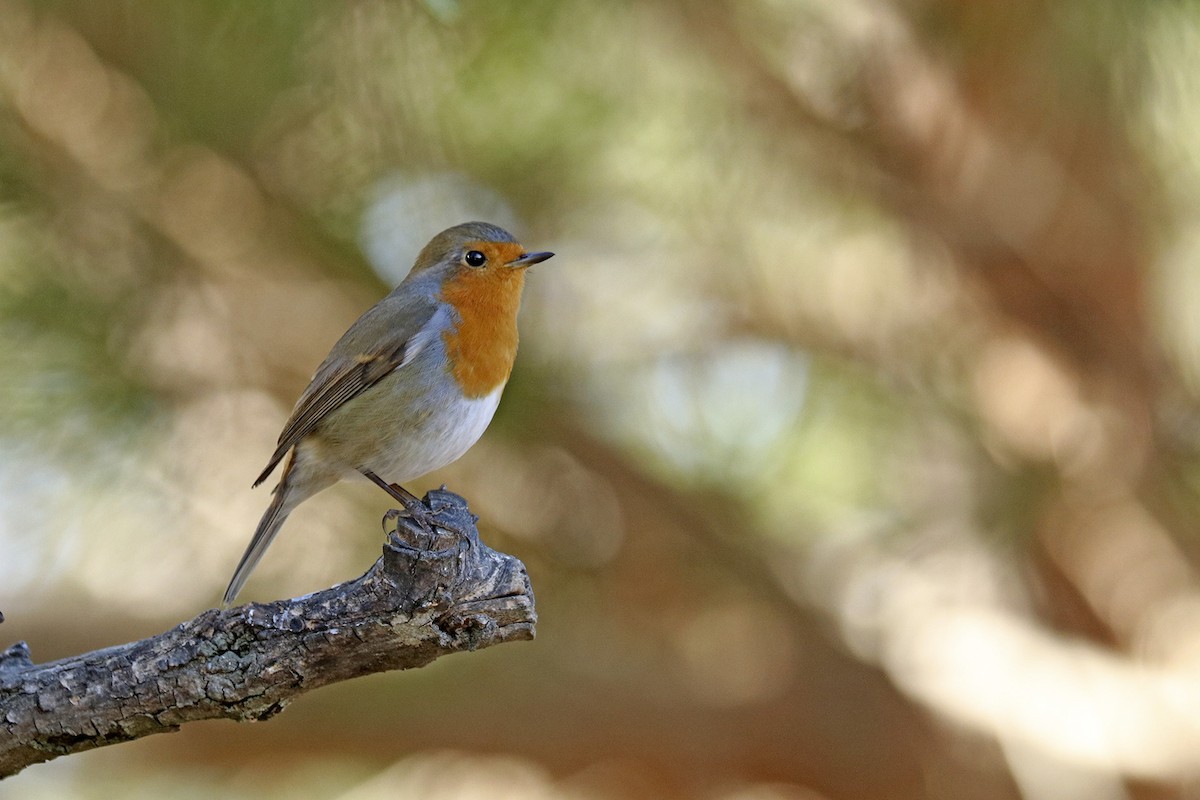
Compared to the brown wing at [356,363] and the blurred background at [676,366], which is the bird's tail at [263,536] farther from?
the blurred background at [676,366]

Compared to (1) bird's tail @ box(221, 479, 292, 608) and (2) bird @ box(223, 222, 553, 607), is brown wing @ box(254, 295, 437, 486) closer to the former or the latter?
(2) bird @ box(223, 222, 553, 607)

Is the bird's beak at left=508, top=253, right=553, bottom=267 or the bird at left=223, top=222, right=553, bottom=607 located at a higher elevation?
the bird's beak at left=508, top=253, right=553, bottom=267

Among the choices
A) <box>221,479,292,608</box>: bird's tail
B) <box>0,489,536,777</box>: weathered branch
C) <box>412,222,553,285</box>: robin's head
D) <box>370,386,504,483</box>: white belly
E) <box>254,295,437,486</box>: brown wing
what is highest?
<box>412,222,553,285</box>: robin's head

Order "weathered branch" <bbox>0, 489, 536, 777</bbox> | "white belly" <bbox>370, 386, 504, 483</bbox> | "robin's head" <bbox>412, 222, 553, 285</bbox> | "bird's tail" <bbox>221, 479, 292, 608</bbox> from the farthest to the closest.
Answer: "robin's head" <bbox>412, 222, 553, 285</bbox>, "bird's tail" <bbox>221, 479, 292, 608</bbox>, "white belly" <bbox>370, 386, 504, 483</bbox>, "weathered branch" <bbox>0, 489, 536, 777</bbox>

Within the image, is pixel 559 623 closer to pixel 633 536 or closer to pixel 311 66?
pixel 633 536

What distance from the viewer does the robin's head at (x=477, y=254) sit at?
3.34 meters

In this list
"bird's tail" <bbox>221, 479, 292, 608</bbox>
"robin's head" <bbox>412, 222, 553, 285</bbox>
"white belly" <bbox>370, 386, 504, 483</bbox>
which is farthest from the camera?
"robin's head" <bbox>412, 222, 553, 285</bbox>

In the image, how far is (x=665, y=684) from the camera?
344 centimetres

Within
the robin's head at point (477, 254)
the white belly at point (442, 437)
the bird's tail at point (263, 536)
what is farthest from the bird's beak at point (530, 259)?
the bird's tail at point (263, 536)

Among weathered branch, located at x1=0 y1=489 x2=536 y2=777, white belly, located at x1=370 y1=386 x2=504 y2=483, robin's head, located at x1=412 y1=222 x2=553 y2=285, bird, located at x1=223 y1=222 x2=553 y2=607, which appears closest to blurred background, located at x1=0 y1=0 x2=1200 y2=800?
robin's head, located at x1=412 y1=222 x2=553 y2=285

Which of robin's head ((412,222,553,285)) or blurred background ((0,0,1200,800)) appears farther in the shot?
robin's head ((412,222,553,285))

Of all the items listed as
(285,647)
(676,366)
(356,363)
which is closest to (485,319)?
(356,363)

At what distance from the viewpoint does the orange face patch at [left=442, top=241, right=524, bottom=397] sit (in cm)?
313

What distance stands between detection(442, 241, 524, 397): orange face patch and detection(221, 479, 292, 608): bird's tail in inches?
23.9
